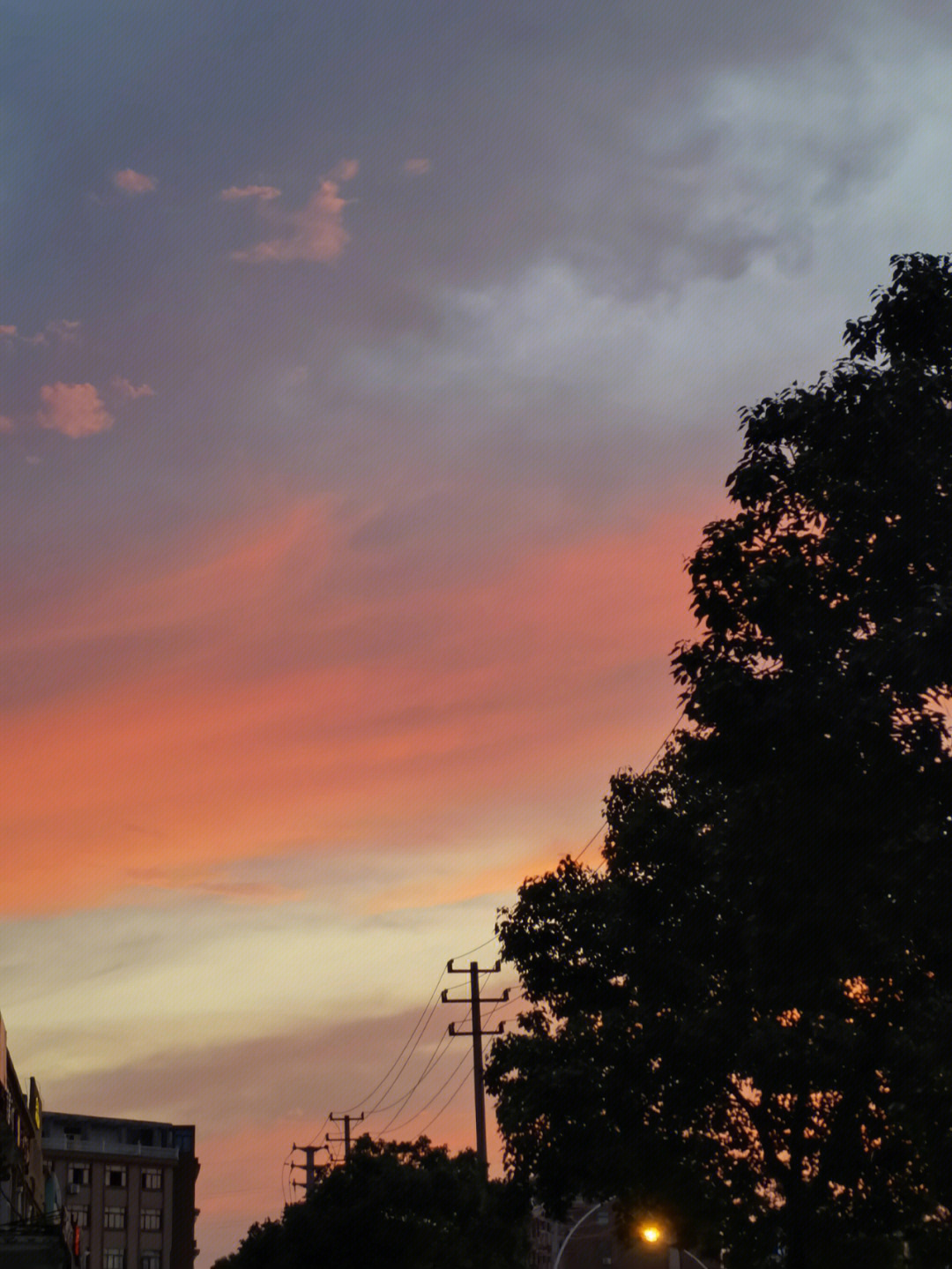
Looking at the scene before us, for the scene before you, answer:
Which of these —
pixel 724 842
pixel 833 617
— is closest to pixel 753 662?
pixel 833 617

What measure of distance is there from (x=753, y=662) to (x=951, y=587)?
3.05 metres

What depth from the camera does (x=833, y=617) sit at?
20.2m

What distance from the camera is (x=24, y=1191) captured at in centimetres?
8281

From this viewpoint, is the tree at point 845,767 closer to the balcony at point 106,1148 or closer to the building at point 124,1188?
the building at point 124,1188

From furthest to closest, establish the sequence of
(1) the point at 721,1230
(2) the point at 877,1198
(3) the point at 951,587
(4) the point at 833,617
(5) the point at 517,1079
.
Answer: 1. (5) the point at 517,1079
2. (1) the point at 721,1230
3. (2) the point at 877,1198
4. (4) the point at 833,617
5. (3) the point at 951,587

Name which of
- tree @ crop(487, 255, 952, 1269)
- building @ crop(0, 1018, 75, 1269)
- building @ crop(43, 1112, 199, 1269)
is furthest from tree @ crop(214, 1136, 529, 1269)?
building @ crop(43, 1112, 199, 1269)

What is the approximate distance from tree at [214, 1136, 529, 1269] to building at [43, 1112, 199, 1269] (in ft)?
241

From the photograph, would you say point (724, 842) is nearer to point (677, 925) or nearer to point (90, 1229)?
point (677, 925)

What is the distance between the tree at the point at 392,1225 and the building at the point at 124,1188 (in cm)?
7353

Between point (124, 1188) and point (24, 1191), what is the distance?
69594 millimetres

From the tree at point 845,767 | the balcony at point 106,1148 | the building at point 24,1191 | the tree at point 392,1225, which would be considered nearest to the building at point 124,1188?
the balcony at point 106,1148

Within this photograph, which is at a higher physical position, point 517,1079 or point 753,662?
point 753,662

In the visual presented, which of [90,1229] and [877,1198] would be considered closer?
[877,1198]

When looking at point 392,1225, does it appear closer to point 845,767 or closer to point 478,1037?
point 478,1037
